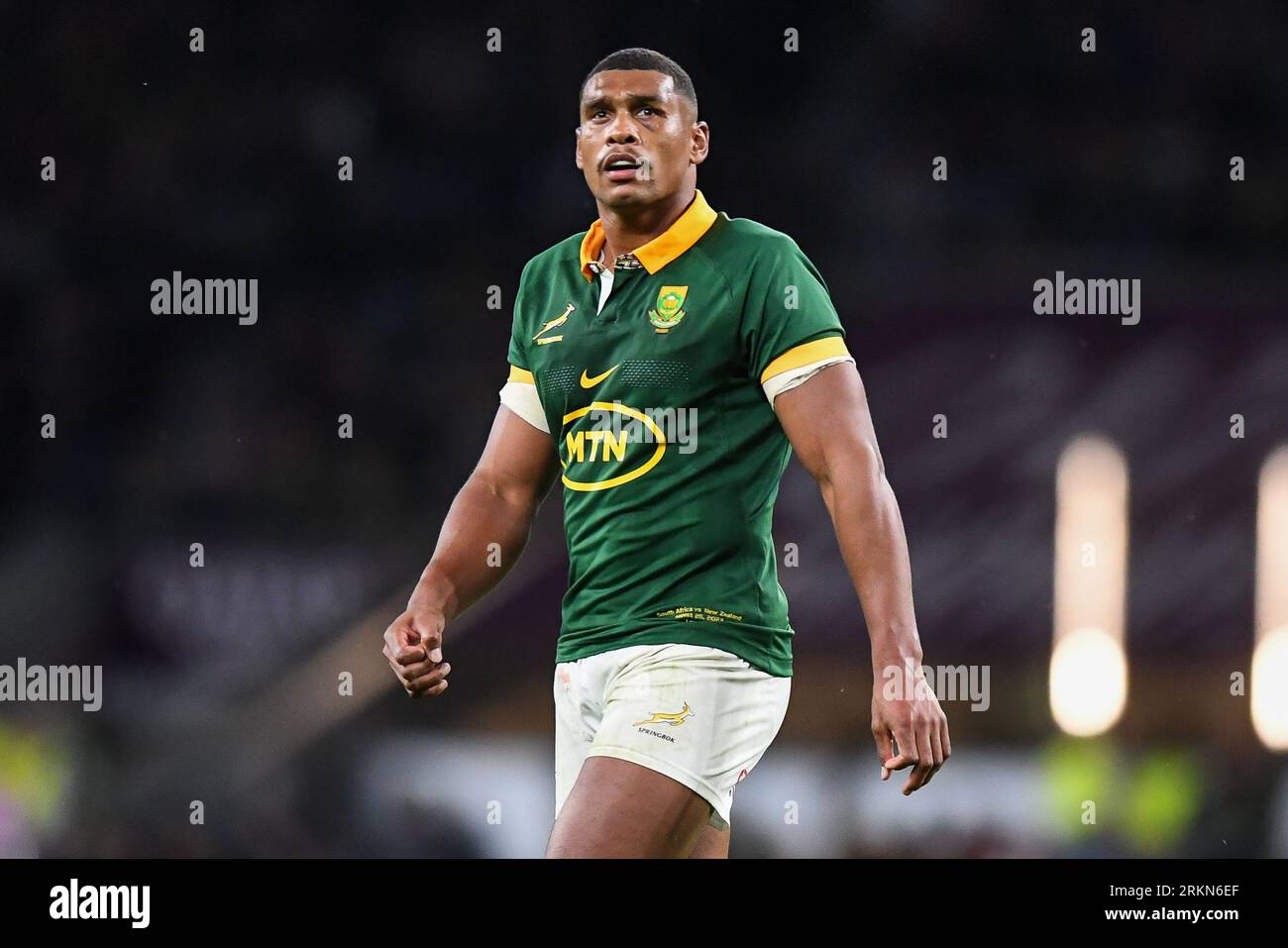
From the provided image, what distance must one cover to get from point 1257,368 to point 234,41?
5.72m

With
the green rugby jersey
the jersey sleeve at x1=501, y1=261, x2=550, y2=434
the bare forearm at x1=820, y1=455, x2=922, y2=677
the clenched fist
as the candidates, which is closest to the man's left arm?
the bare forearm at x1=820, y1=455, x2=922, y2=677

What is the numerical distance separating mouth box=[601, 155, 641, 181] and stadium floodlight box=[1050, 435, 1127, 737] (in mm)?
5132

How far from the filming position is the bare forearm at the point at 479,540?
398cm

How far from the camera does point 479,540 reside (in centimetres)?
402

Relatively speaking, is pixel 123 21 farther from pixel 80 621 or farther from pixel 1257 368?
pixel 1257 368

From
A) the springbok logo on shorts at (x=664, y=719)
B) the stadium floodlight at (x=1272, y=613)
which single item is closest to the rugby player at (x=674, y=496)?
the springbok logo on shorts at (x=664, y=719)

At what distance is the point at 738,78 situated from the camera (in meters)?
8.44

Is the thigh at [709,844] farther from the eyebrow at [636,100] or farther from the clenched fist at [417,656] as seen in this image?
the eyebrow at [636,100]

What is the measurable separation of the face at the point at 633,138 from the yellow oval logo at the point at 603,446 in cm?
51

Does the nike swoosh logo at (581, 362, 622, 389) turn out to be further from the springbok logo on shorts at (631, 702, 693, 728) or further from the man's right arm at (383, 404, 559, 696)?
the springbok logo on shorts at (631, 702, 693, 728)

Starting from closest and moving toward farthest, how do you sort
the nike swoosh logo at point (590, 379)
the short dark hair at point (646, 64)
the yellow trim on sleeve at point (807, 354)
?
the yellow trim on sleeve at point (807, 354) < the nike swoosh logo at point (590, 379) < the short dark hair at point (646, 64)

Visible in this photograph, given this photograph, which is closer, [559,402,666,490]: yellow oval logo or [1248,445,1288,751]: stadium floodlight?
[559,402,666,490]: yellow oval logo

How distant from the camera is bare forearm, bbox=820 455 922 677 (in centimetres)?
337

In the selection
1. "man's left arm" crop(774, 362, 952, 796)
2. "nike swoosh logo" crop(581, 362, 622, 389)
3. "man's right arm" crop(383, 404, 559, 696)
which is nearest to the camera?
"man's left arm" crop(774, 362, 952, 796)
